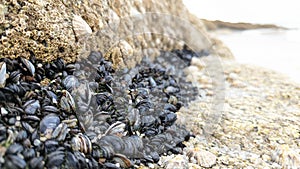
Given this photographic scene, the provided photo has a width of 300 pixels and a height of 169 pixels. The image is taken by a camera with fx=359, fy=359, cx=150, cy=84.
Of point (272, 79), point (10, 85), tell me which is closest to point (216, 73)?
point (272, 79)

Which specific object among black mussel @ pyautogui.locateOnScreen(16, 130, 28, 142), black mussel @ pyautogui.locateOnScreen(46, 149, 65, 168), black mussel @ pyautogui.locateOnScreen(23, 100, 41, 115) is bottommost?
black mussel @ pyautogui.locateOnScreen(46, 149, 65, 168)

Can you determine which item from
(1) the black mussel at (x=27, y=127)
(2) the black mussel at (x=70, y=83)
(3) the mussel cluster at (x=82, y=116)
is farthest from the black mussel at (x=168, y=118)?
(1) the black mussel at (x=27, y=127)

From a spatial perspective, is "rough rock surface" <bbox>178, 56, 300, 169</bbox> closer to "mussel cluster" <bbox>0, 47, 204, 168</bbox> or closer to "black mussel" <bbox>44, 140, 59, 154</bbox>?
"mussel cluster" <bbox>0, 47, 204, 168</bbox>

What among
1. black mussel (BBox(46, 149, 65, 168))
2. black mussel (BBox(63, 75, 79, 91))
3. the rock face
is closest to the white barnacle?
the rock face

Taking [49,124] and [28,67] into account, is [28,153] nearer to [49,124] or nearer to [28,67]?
[49,124]

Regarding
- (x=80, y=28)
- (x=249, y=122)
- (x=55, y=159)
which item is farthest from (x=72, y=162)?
(x=249, y=122)

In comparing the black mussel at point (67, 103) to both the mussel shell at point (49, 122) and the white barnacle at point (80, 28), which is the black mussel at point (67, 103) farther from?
the white barnacle at point (80, 28)
